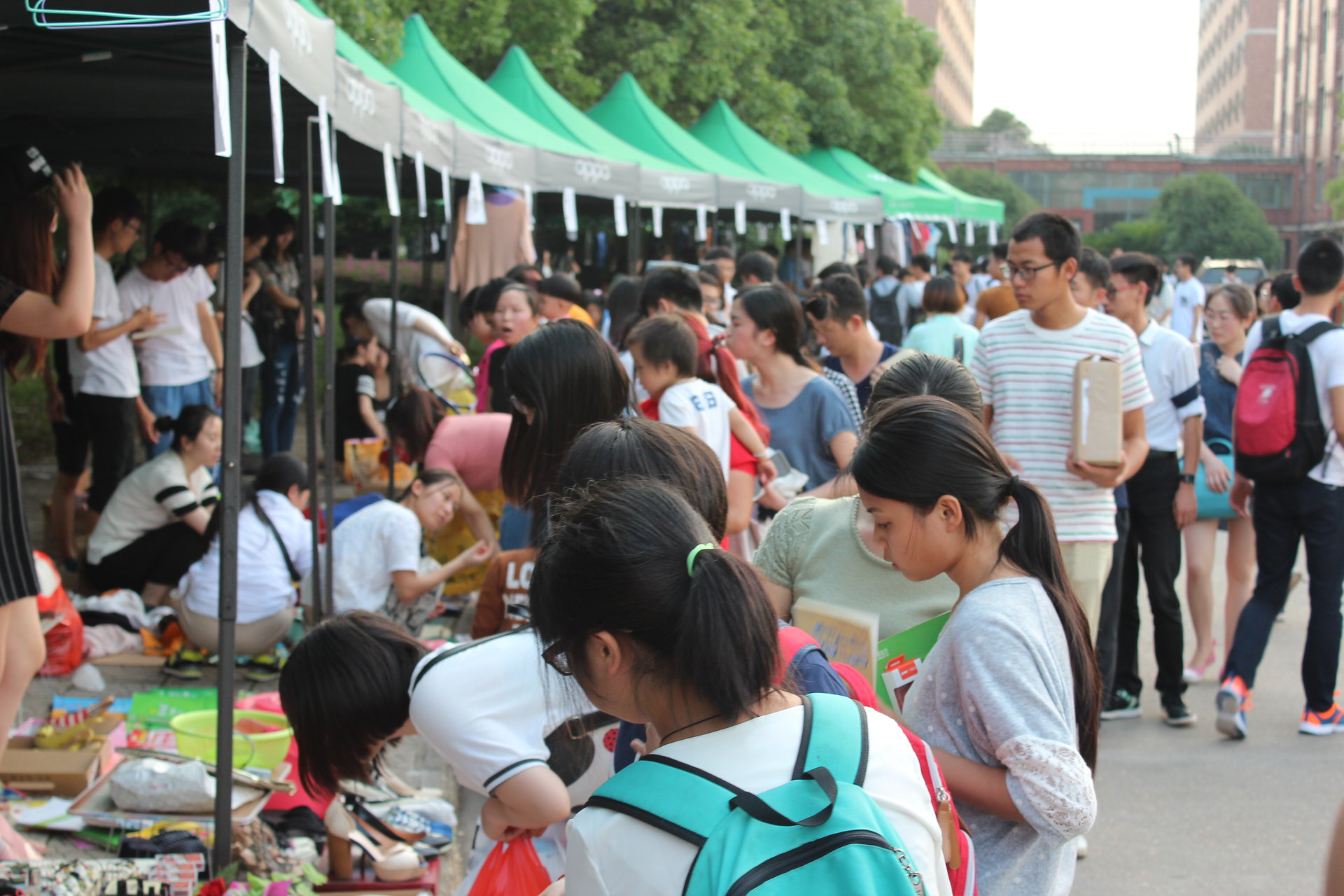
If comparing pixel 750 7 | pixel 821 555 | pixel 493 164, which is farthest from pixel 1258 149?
pixel 821 555

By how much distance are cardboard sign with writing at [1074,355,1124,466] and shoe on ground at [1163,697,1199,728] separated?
1.98m

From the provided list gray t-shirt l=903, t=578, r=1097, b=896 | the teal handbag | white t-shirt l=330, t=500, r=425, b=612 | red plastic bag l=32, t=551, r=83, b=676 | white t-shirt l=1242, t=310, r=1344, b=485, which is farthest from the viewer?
the teal handbag

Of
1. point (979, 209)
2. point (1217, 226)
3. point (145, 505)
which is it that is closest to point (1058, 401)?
point (145, 505)

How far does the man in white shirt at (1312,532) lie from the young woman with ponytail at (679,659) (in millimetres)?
4205

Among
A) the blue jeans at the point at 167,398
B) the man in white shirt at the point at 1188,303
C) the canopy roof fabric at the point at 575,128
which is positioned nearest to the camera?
the blue jeans at the point at 167,398

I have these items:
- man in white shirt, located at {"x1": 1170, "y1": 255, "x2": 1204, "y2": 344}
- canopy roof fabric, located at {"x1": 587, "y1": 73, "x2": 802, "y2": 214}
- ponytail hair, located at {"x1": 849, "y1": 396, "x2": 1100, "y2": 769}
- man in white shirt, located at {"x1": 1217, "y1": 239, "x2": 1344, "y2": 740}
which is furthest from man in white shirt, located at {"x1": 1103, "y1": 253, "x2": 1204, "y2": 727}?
man in white shirt, located at {"x1": 1170, "y1": 255, "x2": 1204, "y2": 344}

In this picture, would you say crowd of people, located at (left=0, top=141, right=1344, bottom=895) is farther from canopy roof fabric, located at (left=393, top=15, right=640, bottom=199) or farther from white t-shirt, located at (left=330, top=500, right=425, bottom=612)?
canopy roof fabric, located at (left=393, top=15, right=640, bottom=199)

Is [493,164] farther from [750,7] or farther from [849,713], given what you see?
[750,7]

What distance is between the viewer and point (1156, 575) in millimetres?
5273

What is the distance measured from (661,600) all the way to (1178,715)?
15.2 ft

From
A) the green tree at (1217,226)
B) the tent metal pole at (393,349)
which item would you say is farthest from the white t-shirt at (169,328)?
the green tree at (1217,226)

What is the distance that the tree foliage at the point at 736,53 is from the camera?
723 inches

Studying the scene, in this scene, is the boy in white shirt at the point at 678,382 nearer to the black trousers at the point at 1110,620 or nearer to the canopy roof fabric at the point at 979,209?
the black trousers at the point at 1110,620

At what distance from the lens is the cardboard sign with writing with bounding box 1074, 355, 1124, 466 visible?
3.86 m
